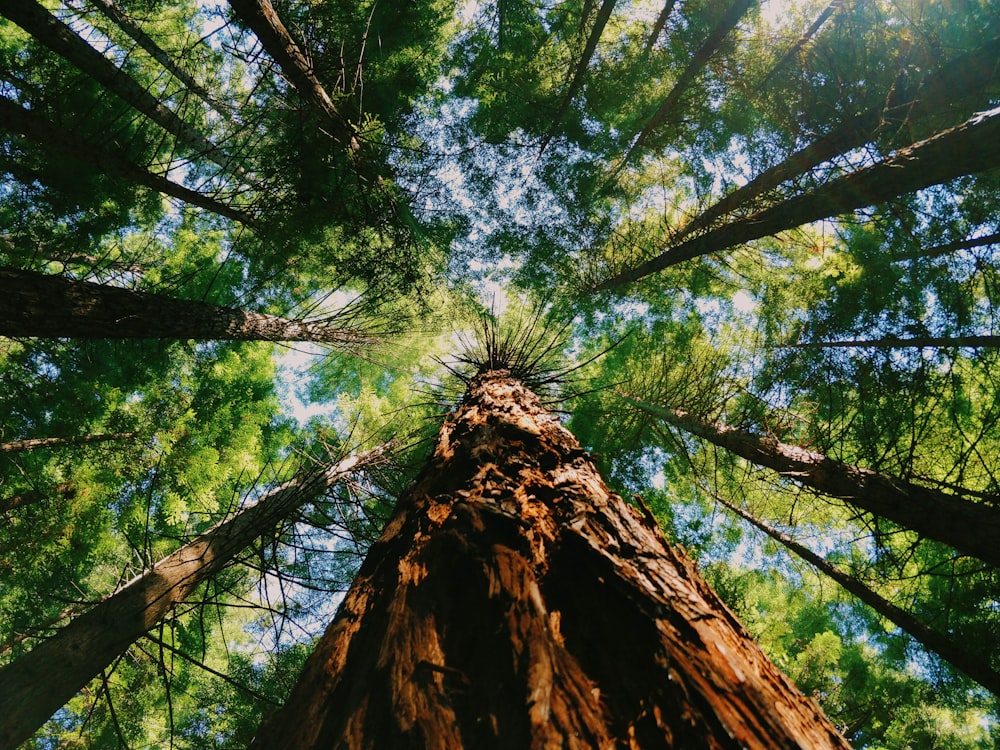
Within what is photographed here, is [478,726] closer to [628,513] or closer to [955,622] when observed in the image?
[628,513]

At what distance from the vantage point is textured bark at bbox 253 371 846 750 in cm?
85

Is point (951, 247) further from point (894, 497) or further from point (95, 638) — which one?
point (95, 638)

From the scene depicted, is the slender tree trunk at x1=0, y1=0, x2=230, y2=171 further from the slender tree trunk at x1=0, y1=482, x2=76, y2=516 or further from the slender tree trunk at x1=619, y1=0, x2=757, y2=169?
the slender tree trunk at x1=619, y1=0, x2=757, y2=169

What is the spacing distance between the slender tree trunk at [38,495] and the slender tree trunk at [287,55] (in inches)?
197

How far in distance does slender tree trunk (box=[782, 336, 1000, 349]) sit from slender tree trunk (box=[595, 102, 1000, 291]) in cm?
187

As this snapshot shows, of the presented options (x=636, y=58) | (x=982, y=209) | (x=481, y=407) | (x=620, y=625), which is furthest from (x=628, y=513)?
(x=636, y=58)

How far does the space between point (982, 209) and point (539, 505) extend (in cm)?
586

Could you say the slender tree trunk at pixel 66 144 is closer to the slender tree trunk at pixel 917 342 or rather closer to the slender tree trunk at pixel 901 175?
the slender tree trunk at pixel 901 175

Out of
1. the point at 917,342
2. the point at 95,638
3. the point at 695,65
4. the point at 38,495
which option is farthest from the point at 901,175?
the point at 38,495

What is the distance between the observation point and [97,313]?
3.29 m

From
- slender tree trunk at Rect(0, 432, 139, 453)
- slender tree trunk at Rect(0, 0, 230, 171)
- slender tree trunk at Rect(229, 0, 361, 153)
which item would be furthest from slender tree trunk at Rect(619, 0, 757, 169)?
slender tree trunk at Rect(0, 432, 139, 453)

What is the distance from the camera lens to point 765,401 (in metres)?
5.62

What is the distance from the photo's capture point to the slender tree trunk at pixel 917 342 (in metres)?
4.04

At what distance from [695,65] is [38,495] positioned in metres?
9.22
